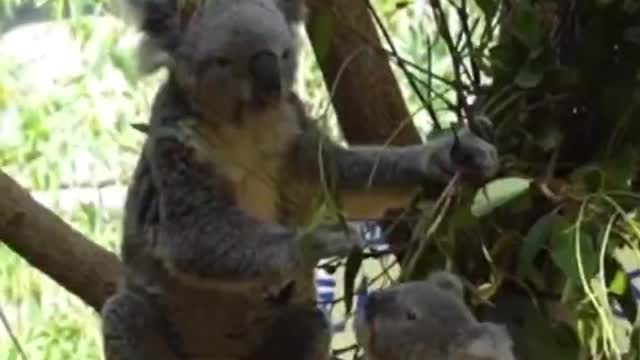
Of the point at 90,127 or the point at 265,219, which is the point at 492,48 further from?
the point at 90,127

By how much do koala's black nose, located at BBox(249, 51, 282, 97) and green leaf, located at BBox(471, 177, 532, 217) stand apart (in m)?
0.31

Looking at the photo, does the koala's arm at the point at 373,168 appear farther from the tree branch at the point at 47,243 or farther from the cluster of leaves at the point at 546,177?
the tree branch at the point at 47,243

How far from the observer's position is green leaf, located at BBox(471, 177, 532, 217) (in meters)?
0.79

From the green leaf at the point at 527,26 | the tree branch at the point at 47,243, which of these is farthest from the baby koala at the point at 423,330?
the tree branch at the point at 47,243

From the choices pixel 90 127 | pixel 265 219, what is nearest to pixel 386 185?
pixel 265 219

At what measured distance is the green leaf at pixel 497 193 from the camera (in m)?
0.79

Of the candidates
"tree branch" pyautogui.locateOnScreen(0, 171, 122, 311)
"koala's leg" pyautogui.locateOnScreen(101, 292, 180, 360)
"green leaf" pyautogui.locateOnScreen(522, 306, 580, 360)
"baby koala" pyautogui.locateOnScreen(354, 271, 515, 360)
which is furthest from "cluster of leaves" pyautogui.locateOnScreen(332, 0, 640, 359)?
"tree branch" pyautogui.locateOnScreen(0, 171, 122, 311)

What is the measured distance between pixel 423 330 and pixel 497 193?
141 millimetres

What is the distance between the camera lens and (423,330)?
69 centimetres

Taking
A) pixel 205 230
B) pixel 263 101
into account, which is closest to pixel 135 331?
pixel 205 230

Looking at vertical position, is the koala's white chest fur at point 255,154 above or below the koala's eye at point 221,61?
below

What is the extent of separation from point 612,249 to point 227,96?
16.4 inches

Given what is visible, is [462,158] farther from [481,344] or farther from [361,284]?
[481,344]

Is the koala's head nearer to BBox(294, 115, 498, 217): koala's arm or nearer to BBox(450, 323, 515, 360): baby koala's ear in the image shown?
BBox(294, 115, 498, 217): koala's arm
